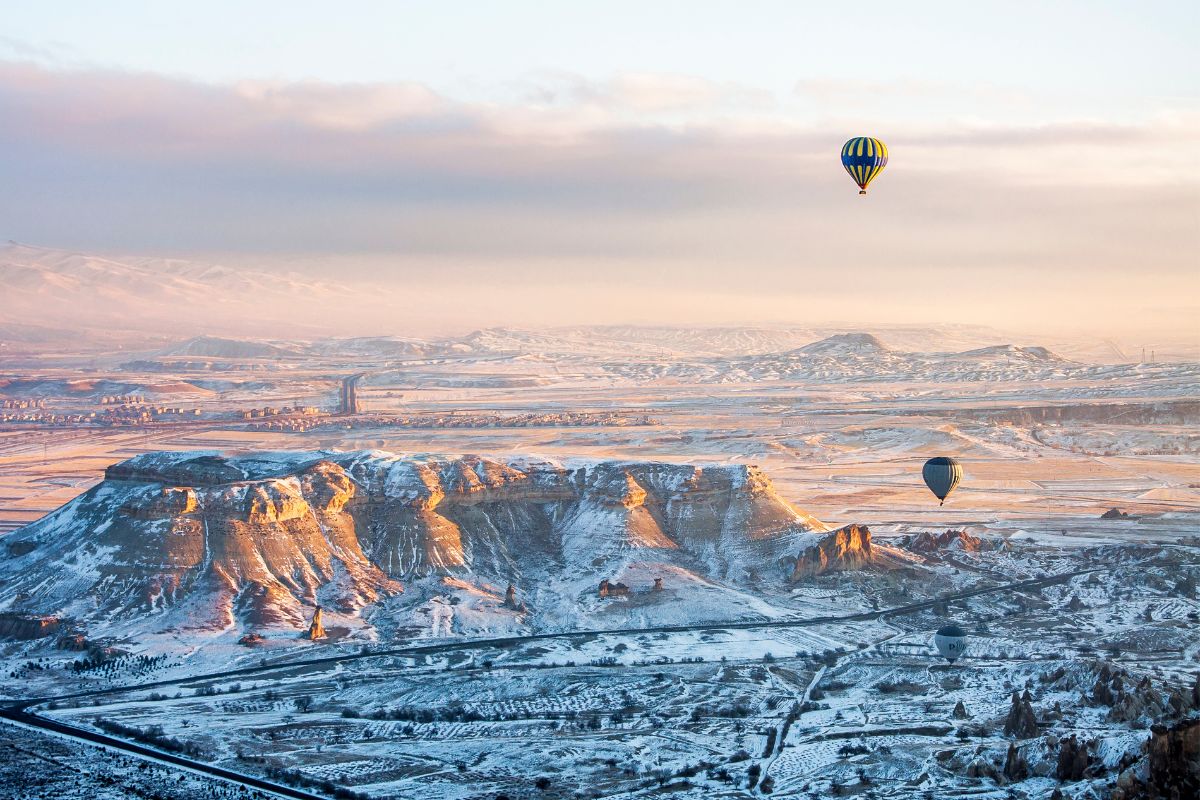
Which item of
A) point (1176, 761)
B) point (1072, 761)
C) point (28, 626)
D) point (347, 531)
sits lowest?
point (1072, 761)

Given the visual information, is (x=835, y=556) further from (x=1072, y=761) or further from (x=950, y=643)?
(x=1072, y=761)

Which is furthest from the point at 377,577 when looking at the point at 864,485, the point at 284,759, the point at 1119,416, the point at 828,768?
the point at 1119,416

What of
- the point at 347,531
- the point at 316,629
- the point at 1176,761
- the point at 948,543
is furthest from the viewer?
the point at 948,543

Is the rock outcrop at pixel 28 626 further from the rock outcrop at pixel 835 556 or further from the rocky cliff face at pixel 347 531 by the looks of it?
the rock outcrop at pixel 835 556

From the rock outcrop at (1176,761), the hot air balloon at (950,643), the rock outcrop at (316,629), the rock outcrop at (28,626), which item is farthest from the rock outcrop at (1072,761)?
the rock outcrop at (28,626)

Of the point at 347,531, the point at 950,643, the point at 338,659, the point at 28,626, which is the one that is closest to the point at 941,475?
the point at 950,643

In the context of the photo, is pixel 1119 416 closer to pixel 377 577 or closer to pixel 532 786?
pixel 377 577

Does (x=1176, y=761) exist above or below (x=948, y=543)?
below

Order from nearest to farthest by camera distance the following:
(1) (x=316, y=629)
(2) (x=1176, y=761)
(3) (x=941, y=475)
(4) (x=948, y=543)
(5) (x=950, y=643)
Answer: (2) (x=1176, y=761) < (5) (x=950, y=643) < (1) (x=316, y=629) < (3) (x=941, y=475) < (4) (x=948, y=543)
